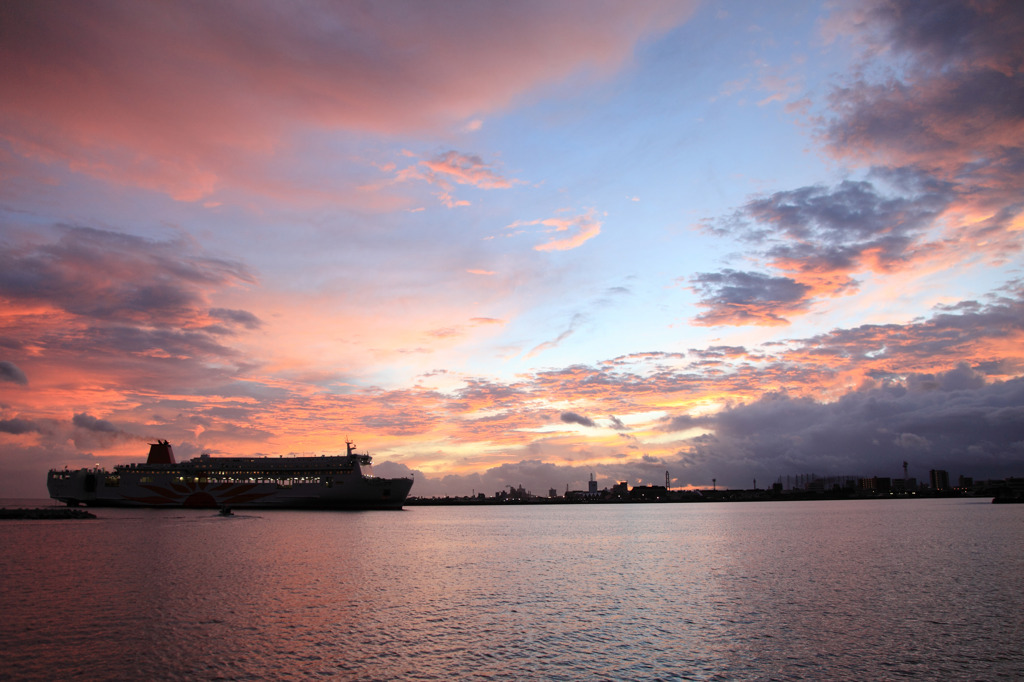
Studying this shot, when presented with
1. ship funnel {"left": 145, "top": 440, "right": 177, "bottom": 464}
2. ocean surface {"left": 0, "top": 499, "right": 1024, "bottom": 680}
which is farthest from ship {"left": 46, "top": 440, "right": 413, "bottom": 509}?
ocean surface {"left": 0, "top": 499, "right": 1024, "bottom": 680}

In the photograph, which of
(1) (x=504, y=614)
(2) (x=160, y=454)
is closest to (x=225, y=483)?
(2) (x=160, y=454)

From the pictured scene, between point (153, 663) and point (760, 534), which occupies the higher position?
point (153, 663)

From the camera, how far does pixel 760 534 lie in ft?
308

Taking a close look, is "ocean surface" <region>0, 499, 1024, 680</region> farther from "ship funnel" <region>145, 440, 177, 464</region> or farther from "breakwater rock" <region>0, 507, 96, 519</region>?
"ship funnel" <region>145, 440, 177, 464</region>

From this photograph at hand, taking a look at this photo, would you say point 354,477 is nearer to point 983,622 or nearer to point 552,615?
point 552,615

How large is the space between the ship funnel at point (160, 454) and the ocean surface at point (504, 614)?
320 feet

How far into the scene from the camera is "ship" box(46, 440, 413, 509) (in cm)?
14738

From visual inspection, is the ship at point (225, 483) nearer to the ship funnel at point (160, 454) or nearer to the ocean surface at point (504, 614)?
the ship funnel at point (160, 454)

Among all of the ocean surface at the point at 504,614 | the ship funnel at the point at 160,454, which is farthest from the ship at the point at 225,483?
the ocean surface at the point at 504,614

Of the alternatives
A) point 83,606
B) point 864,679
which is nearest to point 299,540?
point 83,606

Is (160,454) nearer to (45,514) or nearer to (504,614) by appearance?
(45,514)

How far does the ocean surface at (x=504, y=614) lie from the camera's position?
24.2 meters

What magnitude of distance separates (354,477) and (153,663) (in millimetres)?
125497

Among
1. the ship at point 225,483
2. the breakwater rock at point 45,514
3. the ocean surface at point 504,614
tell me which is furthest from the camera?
the ship at point 225,483
